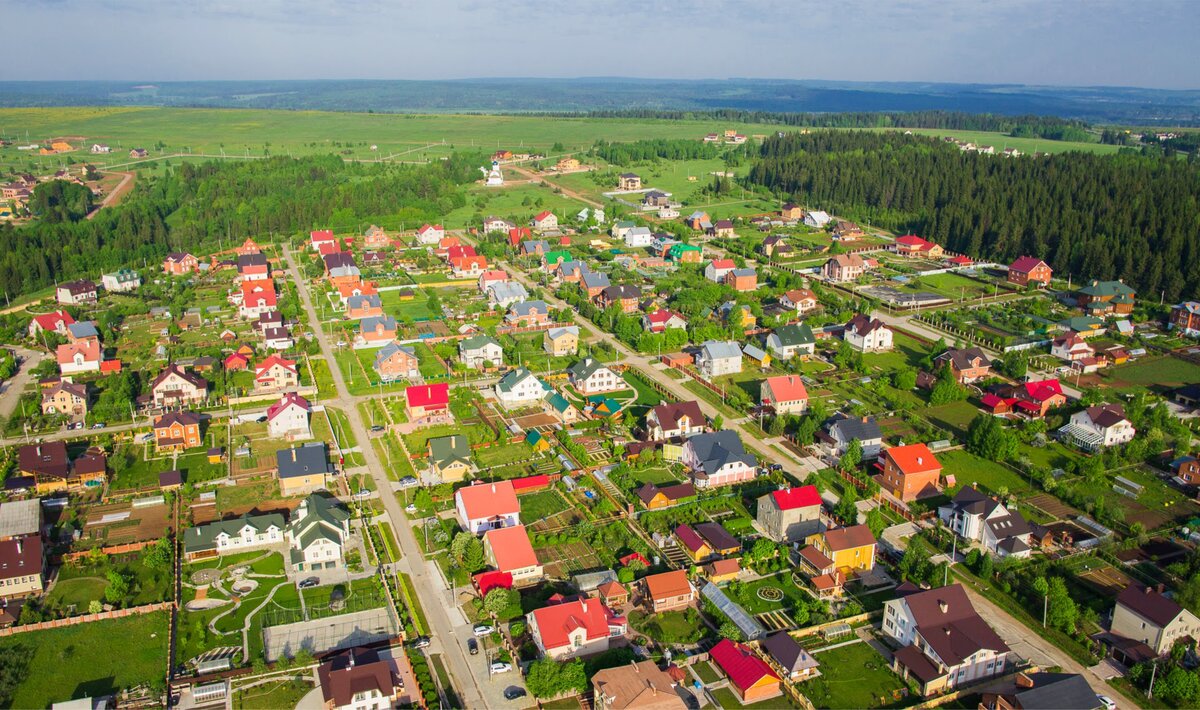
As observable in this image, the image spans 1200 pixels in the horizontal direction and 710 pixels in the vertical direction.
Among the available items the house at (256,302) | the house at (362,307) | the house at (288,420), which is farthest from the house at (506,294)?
the house at (288,420)

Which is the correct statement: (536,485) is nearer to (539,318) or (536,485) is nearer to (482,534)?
(482,534)

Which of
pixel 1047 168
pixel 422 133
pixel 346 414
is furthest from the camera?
pixel 422 133

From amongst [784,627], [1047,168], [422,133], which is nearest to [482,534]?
[784,627]

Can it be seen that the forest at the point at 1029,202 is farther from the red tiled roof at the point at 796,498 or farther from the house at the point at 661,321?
the red tiled roof at the point at 796,498

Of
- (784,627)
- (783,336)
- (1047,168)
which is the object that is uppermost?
(1047,168)

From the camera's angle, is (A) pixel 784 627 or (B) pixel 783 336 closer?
(A) pixel 784 627

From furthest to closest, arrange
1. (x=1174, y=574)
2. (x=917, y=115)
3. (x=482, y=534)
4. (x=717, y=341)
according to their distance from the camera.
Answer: (x=917, y=115) < (x=717, y=341) < (x=482, y=534) < (x=1174, y=574)

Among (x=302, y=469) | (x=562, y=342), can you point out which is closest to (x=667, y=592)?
(x=302, y=469)

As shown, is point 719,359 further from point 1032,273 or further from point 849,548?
point 1032,273
